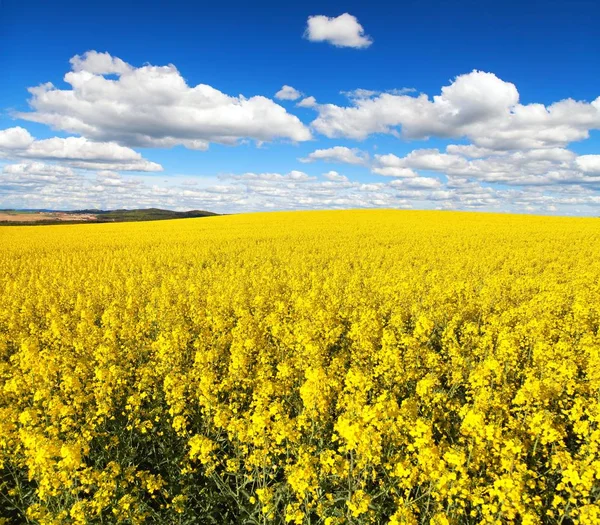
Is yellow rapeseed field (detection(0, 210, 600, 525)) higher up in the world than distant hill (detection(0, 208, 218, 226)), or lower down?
lower down

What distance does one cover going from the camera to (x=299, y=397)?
6859 mm

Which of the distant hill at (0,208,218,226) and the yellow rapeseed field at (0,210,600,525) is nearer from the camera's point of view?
the yellow rapeseed field at (0,210,600,525)

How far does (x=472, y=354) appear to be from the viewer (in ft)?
27.8

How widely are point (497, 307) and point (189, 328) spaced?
939 cm

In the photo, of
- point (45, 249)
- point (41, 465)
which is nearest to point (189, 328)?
point (41, 465)

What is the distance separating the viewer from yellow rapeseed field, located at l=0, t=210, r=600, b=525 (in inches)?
157

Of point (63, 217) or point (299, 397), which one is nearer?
point (299, 397)

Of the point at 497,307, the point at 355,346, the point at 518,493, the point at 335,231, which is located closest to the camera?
the point at 518,493

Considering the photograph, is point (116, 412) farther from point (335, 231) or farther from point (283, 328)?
point (335, 231)

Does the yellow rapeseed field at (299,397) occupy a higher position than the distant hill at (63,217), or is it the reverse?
the distant hill at (63,217)

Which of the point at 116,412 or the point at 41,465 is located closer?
the point at 41,465

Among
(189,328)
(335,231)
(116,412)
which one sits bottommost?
(116,412)

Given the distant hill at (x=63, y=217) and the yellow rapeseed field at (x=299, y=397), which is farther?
the distant hill at (x=63, y=217)

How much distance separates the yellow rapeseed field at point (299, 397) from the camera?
157 inches
